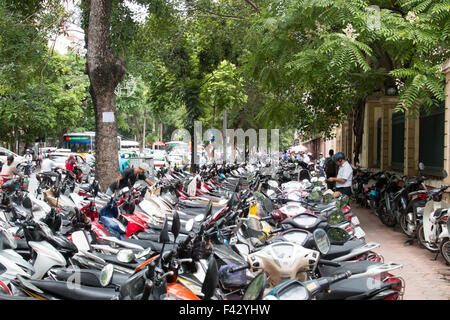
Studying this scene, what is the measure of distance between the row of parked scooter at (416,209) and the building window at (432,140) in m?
0.96

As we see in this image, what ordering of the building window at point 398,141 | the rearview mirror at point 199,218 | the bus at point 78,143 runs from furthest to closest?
the bus at point 78,143, the building window at point 398,141, the rearview mirror at point 199,218

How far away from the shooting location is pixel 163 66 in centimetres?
1833

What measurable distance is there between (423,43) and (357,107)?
10.6 metres

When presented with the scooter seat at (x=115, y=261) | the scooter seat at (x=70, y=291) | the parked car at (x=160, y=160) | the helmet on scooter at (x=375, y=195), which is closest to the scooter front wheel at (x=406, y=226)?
the helmet on scooter at (x=375, y=195)

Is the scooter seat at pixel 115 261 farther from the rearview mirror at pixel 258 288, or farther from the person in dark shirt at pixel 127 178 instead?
the person in dark shirt at pixel 127 178

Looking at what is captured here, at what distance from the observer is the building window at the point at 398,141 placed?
13.6 meters

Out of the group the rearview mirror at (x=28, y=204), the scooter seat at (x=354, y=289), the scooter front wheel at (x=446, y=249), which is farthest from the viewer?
the rearview mirror at (x=28, y=204)

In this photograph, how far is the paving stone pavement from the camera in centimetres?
577

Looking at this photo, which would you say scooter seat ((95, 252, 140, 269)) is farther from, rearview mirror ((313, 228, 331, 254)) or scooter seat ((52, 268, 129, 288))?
rearview mirror ((313, 228, 331, 254))

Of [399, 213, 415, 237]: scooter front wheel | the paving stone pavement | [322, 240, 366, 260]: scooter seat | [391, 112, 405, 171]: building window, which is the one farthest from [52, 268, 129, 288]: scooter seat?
[391, 112, 405, 171]: building window

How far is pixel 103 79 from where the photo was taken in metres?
11.4

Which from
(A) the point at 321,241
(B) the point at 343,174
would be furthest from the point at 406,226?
(A) the point at 321,241

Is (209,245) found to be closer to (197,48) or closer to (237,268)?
(237,268)
